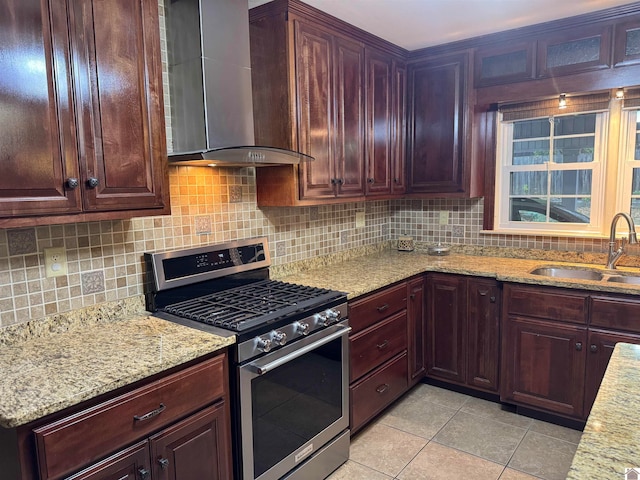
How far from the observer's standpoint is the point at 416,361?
306 cm

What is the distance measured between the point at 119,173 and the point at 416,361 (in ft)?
7.44

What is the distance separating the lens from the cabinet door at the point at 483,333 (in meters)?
2.86

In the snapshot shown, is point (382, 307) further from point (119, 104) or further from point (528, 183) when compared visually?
point (119, 104)

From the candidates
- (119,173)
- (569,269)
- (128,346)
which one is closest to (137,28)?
(119,173)

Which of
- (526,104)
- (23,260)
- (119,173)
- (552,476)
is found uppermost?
(526,104)

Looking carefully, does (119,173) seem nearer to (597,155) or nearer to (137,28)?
(137,28)

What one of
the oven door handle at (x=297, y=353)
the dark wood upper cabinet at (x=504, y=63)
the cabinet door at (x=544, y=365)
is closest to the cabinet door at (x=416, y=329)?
the cabinet door at (x=544, y=365)

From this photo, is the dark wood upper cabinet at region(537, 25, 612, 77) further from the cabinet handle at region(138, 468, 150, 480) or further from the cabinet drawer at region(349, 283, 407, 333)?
the cabinet handle at region(138, 468, 150, 480)

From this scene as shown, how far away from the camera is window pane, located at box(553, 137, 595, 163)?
306 centimetres

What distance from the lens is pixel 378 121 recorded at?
3072 mm

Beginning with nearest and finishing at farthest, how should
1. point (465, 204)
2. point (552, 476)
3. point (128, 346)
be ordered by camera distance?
1. point (128, 346)
2. point (552, 476)
3. point (465, 204)

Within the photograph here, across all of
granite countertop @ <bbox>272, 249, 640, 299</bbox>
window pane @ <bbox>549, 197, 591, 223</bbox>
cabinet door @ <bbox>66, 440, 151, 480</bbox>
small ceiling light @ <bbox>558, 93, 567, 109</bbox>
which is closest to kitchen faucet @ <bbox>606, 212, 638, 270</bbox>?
granite countertop @ <bbox>272, 249, 640, 299</bbox>

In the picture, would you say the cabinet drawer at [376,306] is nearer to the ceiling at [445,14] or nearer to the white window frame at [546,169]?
the white window frame at [546,169]

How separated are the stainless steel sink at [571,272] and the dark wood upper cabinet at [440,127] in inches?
27.9
